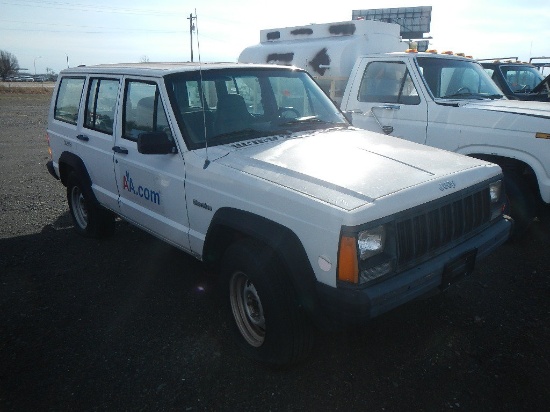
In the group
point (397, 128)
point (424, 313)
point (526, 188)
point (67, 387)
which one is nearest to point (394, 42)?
point (397, 128)

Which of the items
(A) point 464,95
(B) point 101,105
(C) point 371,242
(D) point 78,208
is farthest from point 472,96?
(D) point 78,208

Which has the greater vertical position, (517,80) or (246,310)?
(517,80)

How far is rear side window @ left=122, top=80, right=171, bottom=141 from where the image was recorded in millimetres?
3653

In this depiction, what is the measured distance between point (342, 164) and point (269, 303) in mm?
1068

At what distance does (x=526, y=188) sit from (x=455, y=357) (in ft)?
8.24

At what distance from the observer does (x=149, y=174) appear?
3.75m

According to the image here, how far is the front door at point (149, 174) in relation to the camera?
3.51 meters

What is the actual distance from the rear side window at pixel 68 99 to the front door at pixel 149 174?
1239 mm

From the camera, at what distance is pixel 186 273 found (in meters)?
4.48

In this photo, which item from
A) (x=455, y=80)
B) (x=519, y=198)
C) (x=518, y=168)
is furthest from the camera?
(x=455, y=80)

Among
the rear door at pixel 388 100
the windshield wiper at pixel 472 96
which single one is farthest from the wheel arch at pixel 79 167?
the windshield wiper at pixel 472 96

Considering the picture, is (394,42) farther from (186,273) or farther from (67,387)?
(67,387)

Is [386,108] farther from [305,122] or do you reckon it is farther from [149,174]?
[149,174]

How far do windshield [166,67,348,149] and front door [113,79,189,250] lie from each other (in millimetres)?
182
